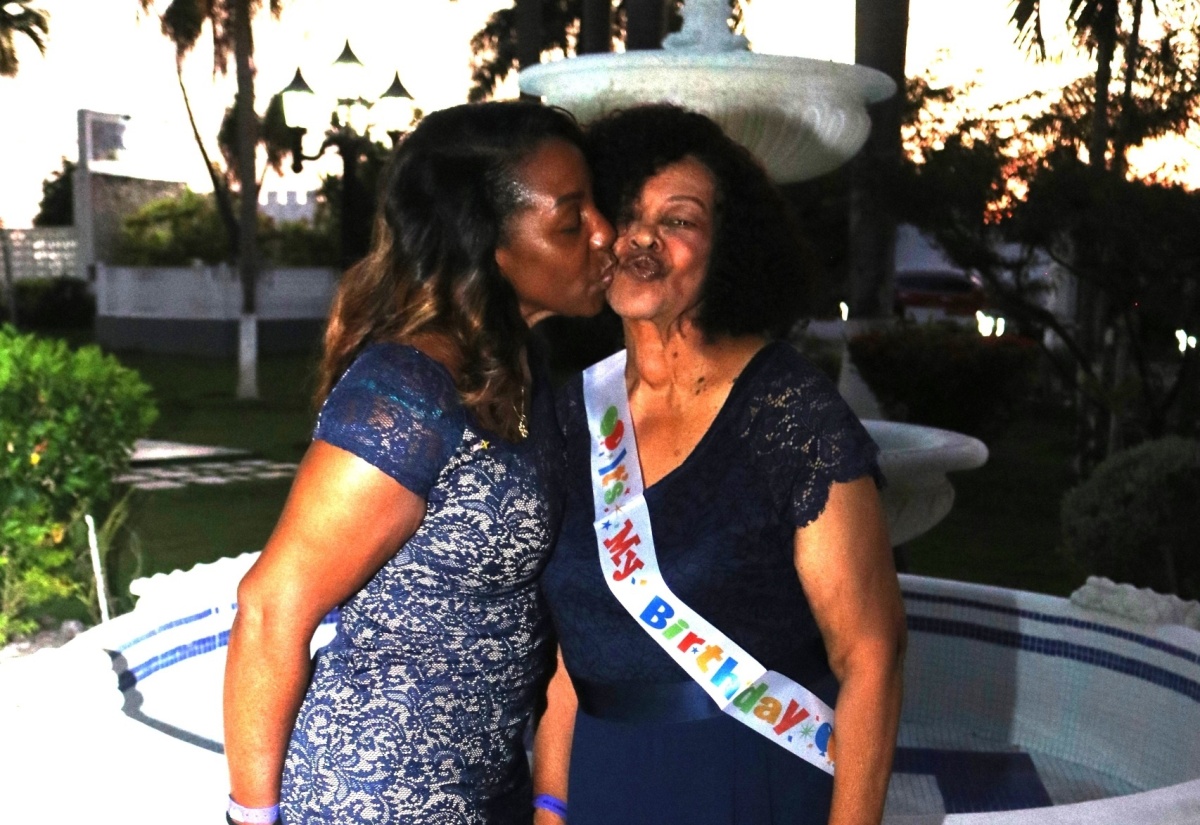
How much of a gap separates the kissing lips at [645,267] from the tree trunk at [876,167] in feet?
31.6

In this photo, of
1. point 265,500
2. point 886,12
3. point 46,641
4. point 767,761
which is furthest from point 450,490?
point 886,12

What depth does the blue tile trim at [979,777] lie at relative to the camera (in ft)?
15.3

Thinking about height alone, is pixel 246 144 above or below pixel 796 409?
above

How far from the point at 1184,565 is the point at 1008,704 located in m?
2.02

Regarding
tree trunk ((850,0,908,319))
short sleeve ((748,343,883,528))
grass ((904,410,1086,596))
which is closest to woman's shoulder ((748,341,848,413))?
short sleeve ((748,343,883,528))

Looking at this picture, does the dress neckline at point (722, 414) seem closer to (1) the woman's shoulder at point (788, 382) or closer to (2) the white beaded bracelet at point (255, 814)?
(1) the woman's shoulder at point (788, 382)

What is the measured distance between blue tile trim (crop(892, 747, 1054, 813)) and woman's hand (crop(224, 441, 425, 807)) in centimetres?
314

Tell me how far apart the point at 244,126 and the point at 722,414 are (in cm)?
2025

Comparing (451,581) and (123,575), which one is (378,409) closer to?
(451,581)

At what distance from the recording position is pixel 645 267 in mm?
2074

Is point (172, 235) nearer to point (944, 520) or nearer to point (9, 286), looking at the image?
point (9, 286)

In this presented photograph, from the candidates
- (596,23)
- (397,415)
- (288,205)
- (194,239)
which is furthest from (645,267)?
(288,205)

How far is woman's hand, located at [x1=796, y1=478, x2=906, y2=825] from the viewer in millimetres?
1870

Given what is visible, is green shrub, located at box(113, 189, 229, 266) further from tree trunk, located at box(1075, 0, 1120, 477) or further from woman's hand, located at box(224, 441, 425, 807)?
woman's hand, located at box(224, 441, 425, 807)
